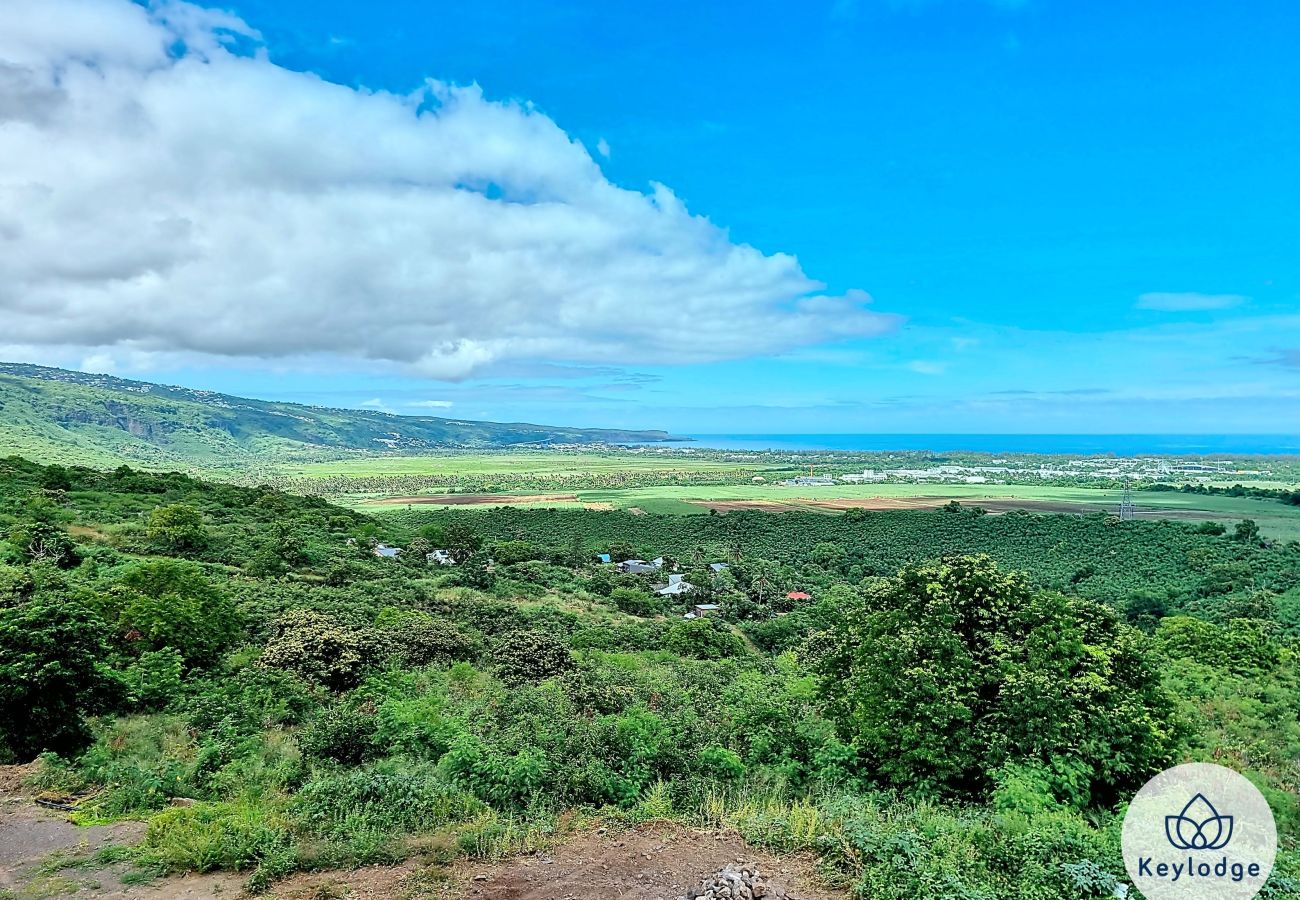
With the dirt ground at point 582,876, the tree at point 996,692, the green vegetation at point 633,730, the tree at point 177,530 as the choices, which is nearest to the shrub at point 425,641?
the green vegetation at point 633,730

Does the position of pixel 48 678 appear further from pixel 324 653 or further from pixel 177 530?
pixel 177 530

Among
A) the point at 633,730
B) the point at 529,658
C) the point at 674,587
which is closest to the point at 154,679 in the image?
the point at 529,658

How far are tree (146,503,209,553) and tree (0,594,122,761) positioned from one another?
20.9 m

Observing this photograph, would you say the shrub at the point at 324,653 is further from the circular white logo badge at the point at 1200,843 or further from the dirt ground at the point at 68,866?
the circular white logo badge at the point at 1200,843

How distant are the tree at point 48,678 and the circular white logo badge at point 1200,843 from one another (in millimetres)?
13325

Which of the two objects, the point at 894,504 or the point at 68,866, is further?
the point at 894,504

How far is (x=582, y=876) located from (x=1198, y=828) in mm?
6166

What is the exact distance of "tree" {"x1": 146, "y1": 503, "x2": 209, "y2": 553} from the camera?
28.9 m

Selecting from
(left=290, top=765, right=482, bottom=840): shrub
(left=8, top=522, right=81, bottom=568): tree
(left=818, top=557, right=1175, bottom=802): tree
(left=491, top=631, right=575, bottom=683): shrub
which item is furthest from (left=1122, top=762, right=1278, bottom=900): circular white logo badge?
(left=8, top=522, right=81, bottom=568): tree

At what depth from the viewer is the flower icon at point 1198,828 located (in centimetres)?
647

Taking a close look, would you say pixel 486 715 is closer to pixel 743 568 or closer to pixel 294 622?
pixel 294 622

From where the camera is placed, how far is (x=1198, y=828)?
6672 millimetres

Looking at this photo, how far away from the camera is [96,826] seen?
731cm

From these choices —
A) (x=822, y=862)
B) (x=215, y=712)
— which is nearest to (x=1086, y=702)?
(x=822, y=862)
